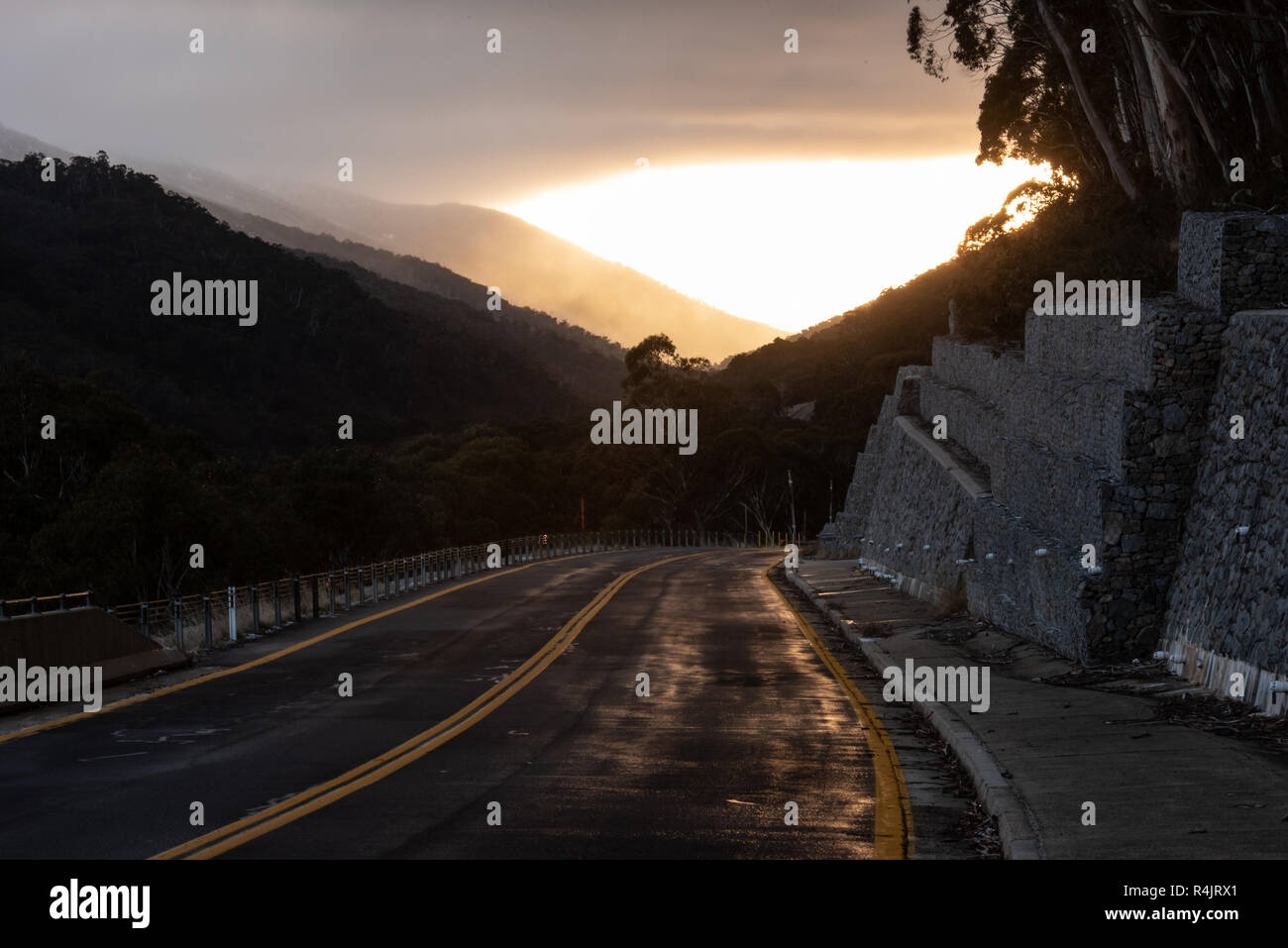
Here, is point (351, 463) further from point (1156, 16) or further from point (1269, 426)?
point (1269, 426)

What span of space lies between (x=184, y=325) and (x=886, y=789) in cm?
15319

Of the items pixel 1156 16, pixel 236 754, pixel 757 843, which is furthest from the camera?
pixel 1156 16

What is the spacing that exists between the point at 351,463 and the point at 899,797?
72.3 meters

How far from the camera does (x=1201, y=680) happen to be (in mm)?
16000

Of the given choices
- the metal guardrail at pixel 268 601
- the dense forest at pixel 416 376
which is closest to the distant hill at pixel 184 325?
the dense forest at pixel 416 376

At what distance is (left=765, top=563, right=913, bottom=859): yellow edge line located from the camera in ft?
33.2

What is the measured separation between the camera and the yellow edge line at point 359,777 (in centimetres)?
995

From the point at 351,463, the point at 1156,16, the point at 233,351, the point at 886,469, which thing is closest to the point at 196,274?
the point at 233,351

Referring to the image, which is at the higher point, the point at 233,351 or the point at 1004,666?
the point at 233,351

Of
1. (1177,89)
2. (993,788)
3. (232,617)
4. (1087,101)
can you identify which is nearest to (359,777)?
(993,788)

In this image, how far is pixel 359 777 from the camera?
12.9 m

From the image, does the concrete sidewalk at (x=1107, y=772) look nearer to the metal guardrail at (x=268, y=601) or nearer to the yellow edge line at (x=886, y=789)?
the yellow edge line at (x=886, y=789)

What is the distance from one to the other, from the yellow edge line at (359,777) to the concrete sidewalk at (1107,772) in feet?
16.7

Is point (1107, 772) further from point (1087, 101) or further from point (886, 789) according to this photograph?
point (1087, 101)
